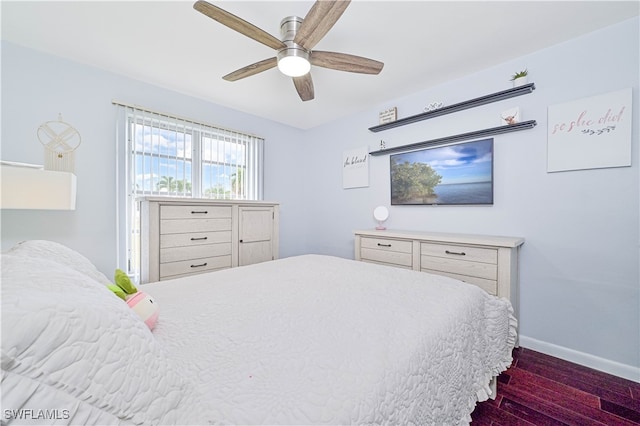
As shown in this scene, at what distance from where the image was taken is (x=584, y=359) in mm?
1910

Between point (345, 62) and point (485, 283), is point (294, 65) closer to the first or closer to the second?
point (345, 62)

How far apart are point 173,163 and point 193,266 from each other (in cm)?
119

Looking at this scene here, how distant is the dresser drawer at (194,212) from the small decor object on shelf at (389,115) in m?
2.03

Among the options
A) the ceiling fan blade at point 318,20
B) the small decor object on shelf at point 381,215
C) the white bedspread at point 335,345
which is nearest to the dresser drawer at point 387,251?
the small decor object on shelf at point 381,215

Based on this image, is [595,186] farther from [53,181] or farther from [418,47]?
[53,181]

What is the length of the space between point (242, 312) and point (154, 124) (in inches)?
99.6

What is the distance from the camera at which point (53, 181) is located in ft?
5.97

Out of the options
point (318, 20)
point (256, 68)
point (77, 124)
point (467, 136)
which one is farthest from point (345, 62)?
point (77, 124)

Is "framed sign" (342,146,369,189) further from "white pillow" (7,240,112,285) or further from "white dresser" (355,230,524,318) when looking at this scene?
"white pillow" (7,240,112,285)

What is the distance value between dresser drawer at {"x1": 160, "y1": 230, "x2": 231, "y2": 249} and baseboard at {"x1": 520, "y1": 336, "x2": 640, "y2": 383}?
2818 mm

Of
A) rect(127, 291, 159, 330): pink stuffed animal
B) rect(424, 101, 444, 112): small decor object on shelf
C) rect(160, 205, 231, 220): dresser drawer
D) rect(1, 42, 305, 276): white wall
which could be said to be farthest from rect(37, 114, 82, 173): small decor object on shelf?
rect(424, 101, 444, 112): small decor object on shelf

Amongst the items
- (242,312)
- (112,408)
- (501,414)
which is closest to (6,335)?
(112,408)

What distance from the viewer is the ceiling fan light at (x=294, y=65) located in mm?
1723

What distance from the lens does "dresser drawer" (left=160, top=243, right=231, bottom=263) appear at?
222cm
